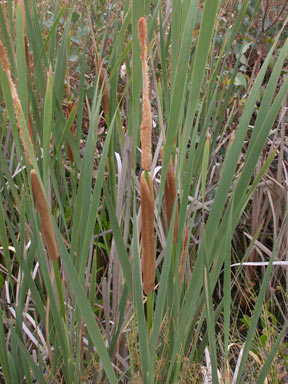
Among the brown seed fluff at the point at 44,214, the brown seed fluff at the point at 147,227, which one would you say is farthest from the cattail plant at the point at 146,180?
the brown seed fluff at the point at 44,214

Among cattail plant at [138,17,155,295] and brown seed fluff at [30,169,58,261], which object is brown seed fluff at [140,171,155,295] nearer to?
cattail plant at [138,17,155,295]

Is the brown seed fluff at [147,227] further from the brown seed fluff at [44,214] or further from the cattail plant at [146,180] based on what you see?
the brown seed fluff at [44,214]

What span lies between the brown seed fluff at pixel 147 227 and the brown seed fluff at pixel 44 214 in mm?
104

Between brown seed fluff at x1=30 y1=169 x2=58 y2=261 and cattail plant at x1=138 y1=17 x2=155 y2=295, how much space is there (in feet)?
0.34

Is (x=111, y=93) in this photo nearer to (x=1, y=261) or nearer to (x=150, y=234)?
(x=150, y=234)

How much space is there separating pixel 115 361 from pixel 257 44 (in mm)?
1310

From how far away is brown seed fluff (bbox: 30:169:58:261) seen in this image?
0.54 m

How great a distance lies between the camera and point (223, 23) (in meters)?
1.84

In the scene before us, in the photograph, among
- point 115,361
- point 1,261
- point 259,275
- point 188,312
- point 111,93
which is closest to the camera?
point 188,312

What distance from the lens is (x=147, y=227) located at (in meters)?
0.55

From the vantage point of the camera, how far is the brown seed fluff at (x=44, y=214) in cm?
54

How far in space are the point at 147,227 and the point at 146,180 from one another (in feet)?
0.18

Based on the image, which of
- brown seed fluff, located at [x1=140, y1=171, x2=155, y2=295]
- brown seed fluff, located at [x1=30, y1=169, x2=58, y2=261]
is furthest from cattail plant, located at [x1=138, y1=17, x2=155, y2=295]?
brown seed fluff, located at [x1=30, y1=169, x2=58, y2=261]

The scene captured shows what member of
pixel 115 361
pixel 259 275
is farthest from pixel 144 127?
pixel 259 275
